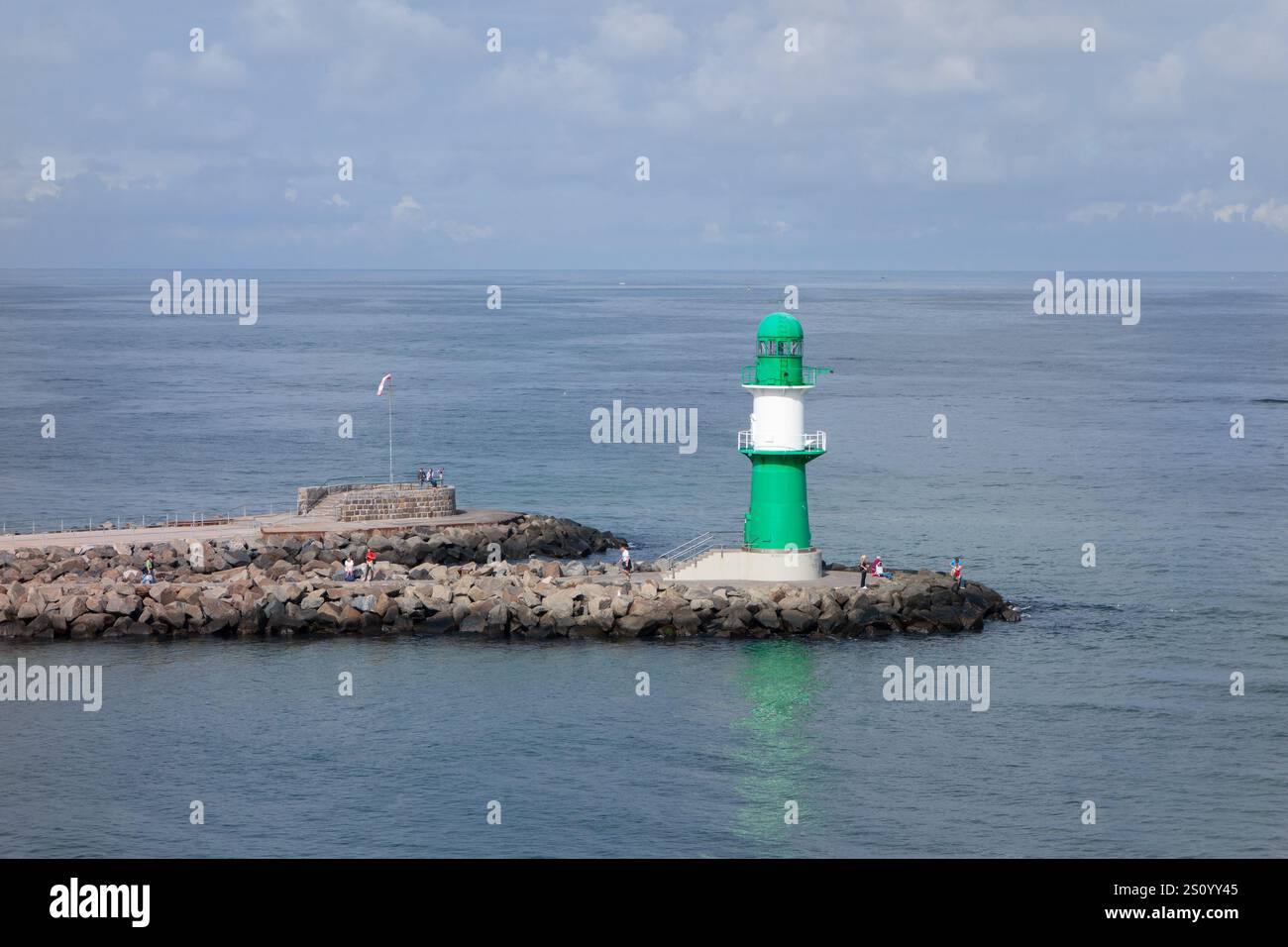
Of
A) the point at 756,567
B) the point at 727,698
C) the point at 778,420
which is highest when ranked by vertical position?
the point at 778,420

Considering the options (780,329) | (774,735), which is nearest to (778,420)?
(780,329)

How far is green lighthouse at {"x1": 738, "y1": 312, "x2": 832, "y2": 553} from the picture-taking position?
39000 mm

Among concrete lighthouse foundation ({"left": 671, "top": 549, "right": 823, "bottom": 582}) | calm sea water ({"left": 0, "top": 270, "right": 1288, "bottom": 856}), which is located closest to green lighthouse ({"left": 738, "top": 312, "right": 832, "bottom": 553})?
concrete lighthouse foundation ({"left": 671, "top": 549, "right": 823, "bottom": 582})

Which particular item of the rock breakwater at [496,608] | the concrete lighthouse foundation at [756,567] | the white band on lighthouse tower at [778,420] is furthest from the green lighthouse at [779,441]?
the rock breakwater at [496,608]

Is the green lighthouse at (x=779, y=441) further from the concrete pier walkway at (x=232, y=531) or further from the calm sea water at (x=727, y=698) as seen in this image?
the concrete pier walkway at (x=232, y=531)

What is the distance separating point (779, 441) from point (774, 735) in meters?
8.71

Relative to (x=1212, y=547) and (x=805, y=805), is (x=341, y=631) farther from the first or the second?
(x=1212, y=547)

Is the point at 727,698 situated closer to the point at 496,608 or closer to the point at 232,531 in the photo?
the point at 496,608

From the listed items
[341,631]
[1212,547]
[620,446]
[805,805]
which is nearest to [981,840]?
[805,805]

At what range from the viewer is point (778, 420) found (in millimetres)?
39094

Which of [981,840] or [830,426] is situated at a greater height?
[830,426]

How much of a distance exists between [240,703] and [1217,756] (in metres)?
17.0

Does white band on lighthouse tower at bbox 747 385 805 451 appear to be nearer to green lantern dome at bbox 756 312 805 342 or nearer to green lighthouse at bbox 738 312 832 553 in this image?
green lighthouse at bbox 738 312 832 553

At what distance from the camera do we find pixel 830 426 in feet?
267
